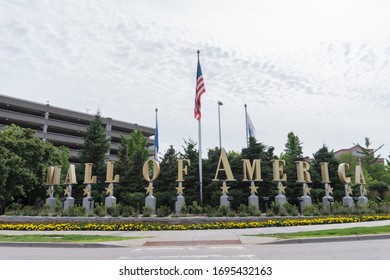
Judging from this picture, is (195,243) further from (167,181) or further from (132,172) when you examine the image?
(132,172)

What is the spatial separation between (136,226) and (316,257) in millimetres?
11627

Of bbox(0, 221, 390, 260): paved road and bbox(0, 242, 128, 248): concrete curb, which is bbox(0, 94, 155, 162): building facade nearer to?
bbox(0, 242, 128, 248): concrete curb

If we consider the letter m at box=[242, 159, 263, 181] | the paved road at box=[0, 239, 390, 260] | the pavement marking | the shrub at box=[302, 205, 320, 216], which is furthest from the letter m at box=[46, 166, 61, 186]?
the shrub at box=[302, 205, 320, 216]

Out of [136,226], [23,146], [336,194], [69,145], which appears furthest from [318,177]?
[69,145]

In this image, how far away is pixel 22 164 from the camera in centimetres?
2630

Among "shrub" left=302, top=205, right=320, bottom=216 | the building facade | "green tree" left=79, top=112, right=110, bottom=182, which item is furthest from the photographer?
the building facade

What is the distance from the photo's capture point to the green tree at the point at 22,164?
25266 millimetres

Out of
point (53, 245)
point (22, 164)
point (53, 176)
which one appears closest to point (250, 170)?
point (53, 245)

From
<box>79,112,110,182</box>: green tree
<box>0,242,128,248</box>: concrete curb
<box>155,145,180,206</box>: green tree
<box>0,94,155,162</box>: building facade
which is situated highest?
<box>0,94,155,162</box>: building facade

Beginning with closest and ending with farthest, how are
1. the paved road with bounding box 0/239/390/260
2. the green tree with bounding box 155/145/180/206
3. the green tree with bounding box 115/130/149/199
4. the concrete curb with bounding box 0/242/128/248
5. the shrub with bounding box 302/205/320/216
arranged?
1. the paved road with bounding box 0/239/390/260
2. the concrete curb with bounding box 0/242/128/248
3. the shrub with bounding box 302/205/320/216
4. the green tree with bounding box 155/145/180/206
5. the green tree with bounding box 115/130/149/199

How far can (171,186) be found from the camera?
31281mm

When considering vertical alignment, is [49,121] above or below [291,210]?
above

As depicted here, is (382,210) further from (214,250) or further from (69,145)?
(69,145)

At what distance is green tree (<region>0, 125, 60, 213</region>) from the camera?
25.3m
